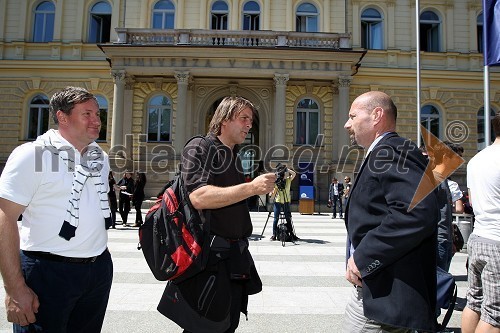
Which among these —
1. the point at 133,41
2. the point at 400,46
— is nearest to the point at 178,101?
the point at 133,41

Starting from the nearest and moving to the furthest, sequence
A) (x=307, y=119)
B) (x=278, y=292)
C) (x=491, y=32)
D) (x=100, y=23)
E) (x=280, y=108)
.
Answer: (x=278, y=292) → (x=491, y=32) → (x=280, y=108) → (x=307, y=119) → (x=100, y=23)

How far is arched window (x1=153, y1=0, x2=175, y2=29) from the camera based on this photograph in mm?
22406

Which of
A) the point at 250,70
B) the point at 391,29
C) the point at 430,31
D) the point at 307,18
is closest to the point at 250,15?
the point at 307,18

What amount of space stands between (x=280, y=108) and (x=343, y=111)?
136 inches

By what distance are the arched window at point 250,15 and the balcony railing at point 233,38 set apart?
2.59 metres

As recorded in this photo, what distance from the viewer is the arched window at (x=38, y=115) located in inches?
893

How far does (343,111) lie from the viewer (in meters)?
20.5

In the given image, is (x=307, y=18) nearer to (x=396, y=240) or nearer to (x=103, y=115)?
(x=103, y=115)

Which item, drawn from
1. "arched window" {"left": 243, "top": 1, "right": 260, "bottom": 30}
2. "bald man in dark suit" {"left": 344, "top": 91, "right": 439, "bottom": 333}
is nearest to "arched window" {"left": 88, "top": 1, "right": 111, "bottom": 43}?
"arched window" {"left": 243, "top": 1, "right": 260, "bottom": 30}

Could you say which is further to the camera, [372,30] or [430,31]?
[430,31]

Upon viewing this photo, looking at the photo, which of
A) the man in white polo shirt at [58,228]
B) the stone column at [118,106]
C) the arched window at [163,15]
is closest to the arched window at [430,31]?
the arched window at [163,15]

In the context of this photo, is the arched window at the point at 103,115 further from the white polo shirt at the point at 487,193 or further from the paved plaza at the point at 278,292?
the white polo shirt at the point at 487,193

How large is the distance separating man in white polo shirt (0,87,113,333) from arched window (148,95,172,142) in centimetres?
1949

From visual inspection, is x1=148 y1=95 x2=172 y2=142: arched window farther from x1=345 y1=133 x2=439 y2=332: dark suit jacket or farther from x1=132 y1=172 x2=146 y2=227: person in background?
x1=345 y1=133 x2=439 y2=332: dark suit jacket
